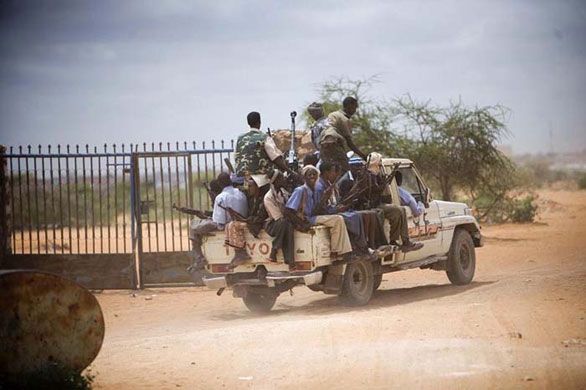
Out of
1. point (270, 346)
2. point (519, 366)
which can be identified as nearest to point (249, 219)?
point (270, 346)

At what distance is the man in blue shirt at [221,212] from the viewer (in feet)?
45.9

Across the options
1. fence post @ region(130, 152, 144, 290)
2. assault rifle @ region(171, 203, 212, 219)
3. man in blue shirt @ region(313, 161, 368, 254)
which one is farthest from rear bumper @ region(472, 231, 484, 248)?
fence post @ region(130, 152, 144, 290)

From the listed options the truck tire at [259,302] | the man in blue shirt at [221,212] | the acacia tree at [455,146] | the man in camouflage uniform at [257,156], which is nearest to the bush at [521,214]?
the acacia tree at [455,146]

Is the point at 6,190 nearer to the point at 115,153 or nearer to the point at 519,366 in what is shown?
the point at 115,153

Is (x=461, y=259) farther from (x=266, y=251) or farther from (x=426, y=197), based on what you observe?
(x=266, y=251)

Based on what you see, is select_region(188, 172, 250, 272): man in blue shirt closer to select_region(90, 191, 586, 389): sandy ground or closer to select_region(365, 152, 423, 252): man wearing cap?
select_region(90, 191, 586, 389): sandy ground

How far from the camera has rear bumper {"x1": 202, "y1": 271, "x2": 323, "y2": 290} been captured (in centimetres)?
1341

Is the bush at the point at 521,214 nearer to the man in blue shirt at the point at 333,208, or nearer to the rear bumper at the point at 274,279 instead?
the man in blue shirt at the point at 333,208

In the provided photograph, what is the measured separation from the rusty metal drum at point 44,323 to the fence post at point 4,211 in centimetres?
1003

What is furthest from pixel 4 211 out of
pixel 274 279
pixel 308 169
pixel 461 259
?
pixel 461 259

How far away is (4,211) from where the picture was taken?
18.7 m

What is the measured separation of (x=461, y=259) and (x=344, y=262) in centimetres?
370

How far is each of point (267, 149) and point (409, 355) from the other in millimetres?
4877

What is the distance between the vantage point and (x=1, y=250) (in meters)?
18.6
